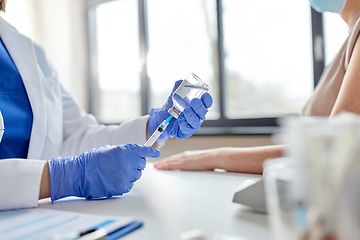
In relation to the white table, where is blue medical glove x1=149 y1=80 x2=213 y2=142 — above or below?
above

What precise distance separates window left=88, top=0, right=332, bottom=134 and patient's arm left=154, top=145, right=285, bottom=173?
46.9 inches

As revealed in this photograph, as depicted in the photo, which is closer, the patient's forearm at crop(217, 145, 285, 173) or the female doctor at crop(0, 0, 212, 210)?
the female doctor at crop(0, 0, 212, 210)

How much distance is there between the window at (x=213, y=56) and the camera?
8.16ft

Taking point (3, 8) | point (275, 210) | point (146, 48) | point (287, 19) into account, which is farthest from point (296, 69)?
point (275, 210)

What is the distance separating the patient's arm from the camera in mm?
1012

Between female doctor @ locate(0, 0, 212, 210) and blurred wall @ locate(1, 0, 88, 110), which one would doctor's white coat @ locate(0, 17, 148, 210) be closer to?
female doctor @ locate(0, 0, 212, 210)

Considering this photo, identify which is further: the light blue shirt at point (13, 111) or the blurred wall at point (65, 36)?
the blurred wall at point (65, 36)

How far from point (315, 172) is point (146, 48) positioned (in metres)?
3.10

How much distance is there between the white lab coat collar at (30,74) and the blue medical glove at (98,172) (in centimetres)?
46

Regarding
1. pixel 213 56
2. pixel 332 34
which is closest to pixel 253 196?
pixel 332 34

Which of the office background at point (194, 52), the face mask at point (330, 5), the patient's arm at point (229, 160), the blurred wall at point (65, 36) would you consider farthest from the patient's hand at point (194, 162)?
the blurred wall at point (65, 36)

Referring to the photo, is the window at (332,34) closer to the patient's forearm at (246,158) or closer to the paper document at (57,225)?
the patient's forearm at (246,158)

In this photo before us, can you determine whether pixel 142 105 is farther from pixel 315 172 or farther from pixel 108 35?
pixel 315 172

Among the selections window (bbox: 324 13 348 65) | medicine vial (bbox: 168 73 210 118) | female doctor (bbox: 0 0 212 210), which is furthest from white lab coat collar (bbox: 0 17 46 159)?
window (bbox: 324 13 348 65)
